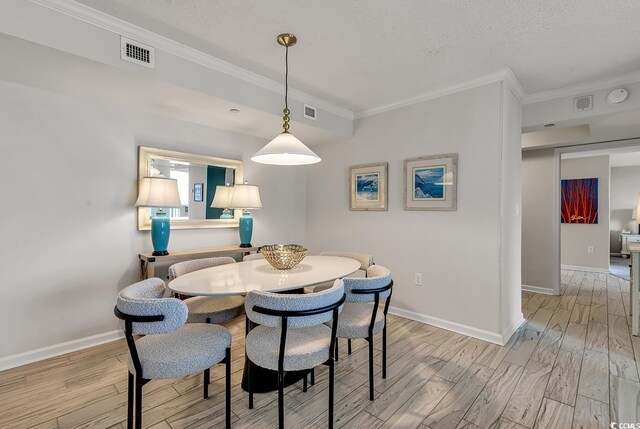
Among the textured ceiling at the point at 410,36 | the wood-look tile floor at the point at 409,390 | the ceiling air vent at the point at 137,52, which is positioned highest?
the textured ceiling at the point at 410,36

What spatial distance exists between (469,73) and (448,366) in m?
2.51

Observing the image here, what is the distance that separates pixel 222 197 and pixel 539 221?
439 centimetres

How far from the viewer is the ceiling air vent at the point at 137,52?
78.7 inches

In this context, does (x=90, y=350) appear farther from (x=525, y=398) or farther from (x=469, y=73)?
(x=469, y=73)

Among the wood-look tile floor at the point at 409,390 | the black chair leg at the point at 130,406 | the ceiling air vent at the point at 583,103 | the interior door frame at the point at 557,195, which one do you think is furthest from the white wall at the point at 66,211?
the interior door frame at the point at 557,195

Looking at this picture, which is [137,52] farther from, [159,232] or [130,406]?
[130,406]

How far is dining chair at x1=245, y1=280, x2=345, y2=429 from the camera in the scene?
1.44 m

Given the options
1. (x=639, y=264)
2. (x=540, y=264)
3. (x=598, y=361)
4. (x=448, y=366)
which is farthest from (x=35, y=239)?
(x=540, y=264)

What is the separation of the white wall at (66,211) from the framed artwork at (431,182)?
8.31ft

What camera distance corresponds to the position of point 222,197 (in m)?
3.50

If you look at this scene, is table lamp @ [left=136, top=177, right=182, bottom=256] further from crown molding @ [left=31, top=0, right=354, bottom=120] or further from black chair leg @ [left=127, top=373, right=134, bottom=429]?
black chair leg @ [left=127, top=373, right=134, bottom=429]

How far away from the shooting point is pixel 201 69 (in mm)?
2396

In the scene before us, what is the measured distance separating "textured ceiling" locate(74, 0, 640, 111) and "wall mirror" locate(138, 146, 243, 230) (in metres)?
1.21

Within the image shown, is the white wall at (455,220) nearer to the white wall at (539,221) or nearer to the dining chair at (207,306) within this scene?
the white wall at (539,221)
